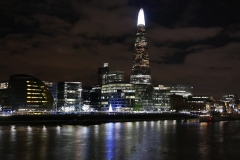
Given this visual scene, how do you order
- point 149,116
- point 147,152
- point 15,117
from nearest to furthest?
point 147,152 < point 15,117 < point 149,116

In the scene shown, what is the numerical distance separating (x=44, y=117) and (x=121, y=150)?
109295 mm

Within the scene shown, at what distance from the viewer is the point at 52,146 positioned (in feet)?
180

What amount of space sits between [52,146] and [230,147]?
28.5 m

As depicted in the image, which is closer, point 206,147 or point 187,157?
point 187,157

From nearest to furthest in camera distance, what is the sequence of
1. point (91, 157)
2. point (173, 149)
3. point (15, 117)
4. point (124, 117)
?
point (91, 157), point (173, 149), point (15, 117), point (124, 117)

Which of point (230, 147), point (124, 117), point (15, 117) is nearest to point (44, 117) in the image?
point (15, 117)

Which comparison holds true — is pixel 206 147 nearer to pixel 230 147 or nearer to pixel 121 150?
pixel 230 147

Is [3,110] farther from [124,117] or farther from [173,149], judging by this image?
[173,149]

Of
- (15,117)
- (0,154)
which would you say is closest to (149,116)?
(15,117)

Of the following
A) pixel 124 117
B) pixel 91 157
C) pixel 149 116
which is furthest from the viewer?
pixel 149 116

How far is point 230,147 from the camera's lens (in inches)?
2170

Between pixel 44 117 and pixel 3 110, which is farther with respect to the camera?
pixel 3 110

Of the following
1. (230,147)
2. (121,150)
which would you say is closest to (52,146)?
(121,150)

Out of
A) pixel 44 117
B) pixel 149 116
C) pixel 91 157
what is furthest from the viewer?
pixel 149 116
